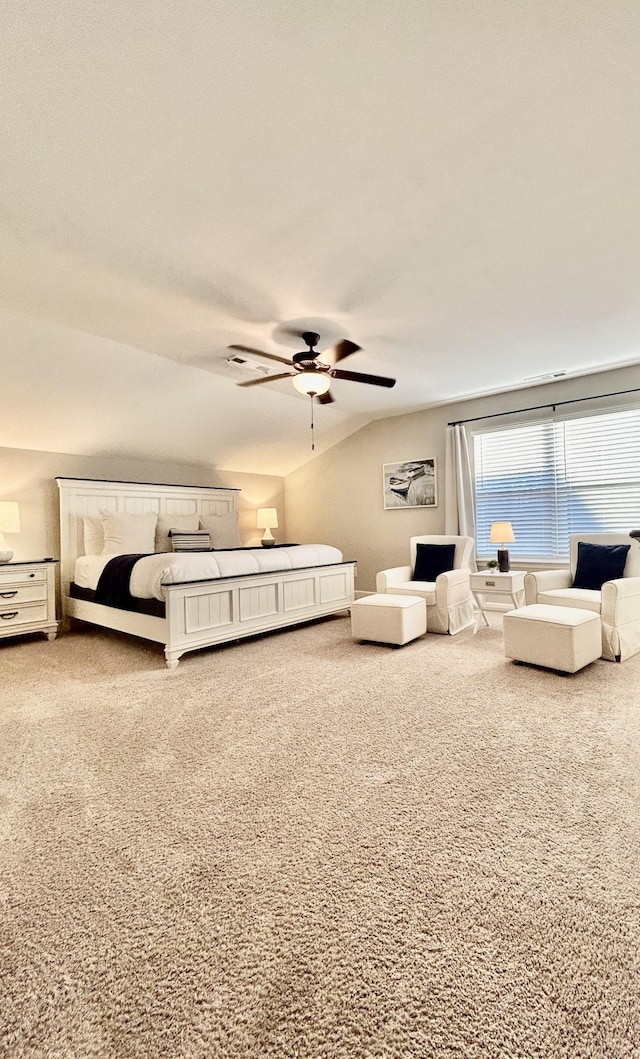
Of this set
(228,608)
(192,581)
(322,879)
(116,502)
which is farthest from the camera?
(116,502)

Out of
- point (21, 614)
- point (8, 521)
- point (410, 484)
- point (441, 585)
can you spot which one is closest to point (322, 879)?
point (441, 585)

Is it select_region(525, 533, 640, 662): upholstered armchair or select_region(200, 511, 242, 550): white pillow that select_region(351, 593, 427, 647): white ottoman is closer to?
select_region(525, 533, 640, 662): upholstered armchair

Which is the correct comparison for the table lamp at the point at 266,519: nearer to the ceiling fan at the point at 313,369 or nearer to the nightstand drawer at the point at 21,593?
the nightstand drawer at the point at 21,593

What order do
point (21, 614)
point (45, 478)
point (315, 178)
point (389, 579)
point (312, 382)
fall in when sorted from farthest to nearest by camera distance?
1. point (45, 478)
2. point (389, 579)
3. point (21, 614)
4. point (312, 382)
5. point (315, 178)

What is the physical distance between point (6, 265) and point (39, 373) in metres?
1.49

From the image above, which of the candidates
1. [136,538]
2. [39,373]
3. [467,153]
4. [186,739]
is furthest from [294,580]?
[467,153]

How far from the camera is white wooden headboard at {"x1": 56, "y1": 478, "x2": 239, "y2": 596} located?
204 inches

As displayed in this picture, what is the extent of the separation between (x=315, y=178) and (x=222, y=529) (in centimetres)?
461

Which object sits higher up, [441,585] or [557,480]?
[557,480]

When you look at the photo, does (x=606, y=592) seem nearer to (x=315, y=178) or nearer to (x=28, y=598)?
(x=315, y=178)

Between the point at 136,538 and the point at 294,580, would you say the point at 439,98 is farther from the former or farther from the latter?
the point at 136,538

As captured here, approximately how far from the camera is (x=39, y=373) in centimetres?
412

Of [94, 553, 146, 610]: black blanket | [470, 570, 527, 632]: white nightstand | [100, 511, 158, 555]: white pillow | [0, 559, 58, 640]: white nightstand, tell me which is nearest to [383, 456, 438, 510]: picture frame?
[470, 570, 527, 632]: white nightstand

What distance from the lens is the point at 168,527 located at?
19.0 ft
